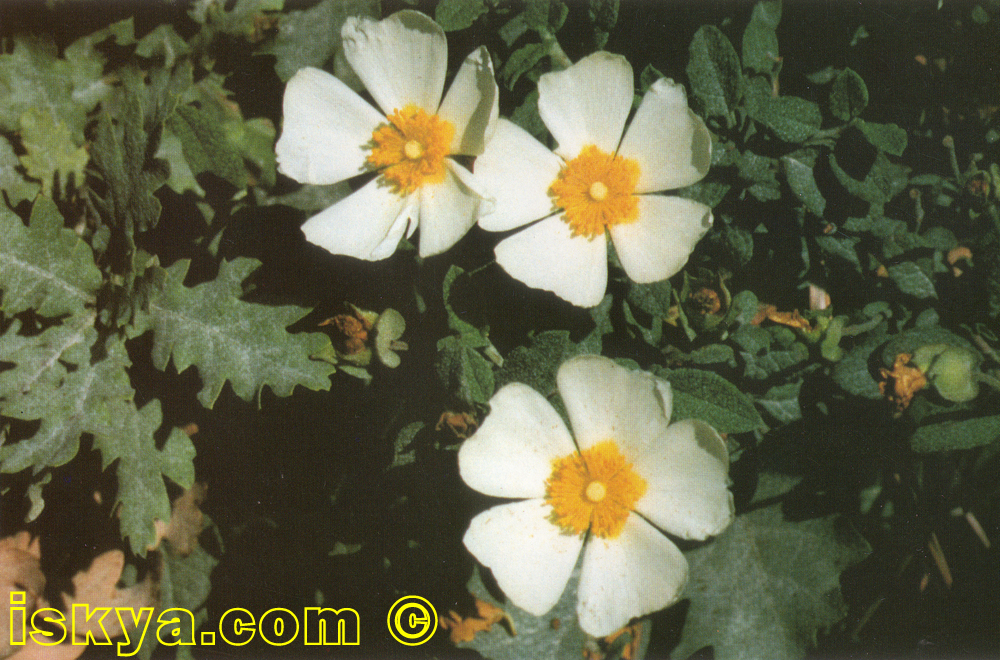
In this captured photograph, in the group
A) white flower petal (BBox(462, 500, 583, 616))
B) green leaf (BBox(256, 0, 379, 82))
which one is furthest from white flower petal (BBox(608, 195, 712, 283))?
green leaf (BBox(256, 0, 379, 82))

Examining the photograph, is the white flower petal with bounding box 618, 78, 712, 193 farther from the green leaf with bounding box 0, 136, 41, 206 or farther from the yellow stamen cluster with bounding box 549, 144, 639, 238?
the green leaf with bounding box 0, 136, 41, 206

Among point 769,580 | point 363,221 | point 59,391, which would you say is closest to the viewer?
point 363,221

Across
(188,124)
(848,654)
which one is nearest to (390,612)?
(848,654)

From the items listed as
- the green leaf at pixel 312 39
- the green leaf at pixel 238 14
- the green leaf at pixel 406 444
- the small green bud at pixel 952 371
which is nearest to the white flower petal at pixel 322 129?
the green leaf at pixel 312 39

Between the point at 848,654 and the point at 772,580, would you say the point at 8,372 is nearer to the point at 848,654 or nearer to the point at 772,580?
the point at 772,580

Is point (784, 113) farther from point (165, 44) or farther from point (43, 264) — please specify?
point (43, 264)

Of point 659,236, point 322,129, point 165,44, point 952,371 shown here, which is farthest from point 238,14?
point 952,371
